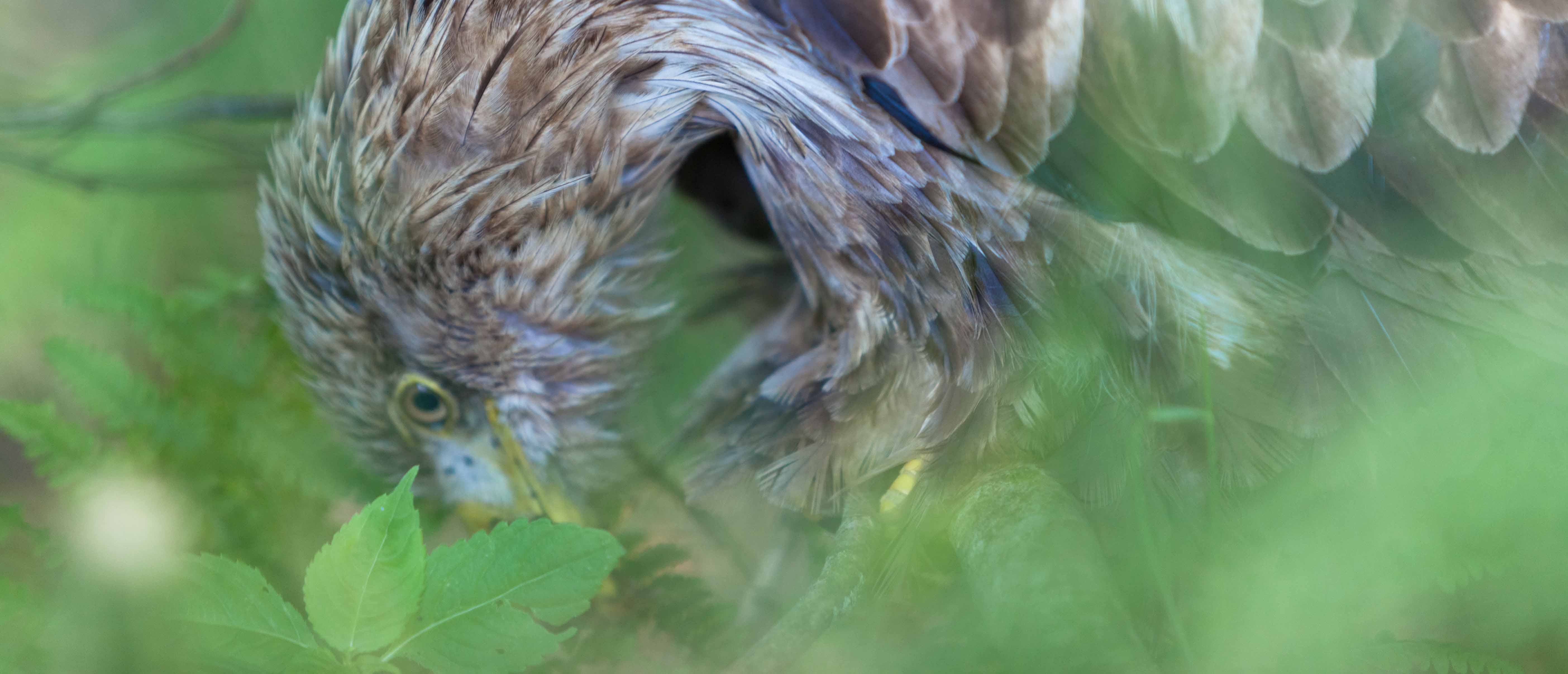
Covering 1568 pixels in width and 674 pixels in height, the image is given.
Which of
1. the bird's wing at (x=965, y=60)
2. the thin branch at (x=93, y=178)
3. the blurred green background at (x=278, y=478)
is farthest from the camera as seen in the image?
the thin branch at (x=93, y=178)

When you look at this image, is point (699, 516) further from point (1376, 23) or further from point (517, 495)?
point (1376, 23)

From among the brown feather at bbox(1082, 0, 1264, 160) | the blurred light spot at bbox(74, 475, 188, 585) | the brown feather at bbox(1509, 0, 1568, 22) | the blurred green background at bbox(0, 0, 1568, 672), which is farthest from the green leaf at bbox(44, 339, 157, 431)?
the brown feather at bbox(1509, 0, 1568, 22)

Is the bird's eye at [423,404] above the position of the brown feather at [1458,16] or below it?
above

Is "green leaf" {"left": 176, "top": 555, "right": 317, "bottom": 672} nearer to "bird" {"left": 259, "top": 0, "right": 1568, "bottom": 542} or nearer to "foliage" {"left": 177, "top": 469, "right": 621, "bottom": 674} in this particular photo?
"foliage" {"left": 177, "top": 469, "right": 621, "bottom": 674}

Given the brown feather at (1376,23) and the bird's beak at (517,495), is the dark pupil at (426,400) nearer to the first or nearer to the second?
the bird's beak at (517,495)

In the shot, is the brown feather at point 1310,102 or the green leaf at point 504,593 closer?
the green leaf at point 504,593

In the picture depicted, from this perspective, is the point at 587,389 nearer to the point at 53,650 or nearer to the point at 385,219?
the point at 385,219

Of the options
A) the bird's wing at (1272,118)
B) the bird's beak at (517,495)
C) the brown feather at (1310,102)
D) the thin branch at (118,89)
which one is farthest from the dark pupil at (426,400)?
the brown feather at (1310,102)
